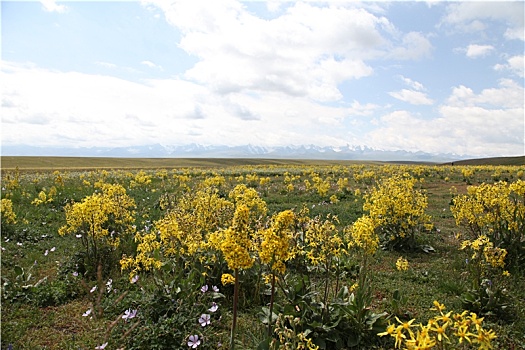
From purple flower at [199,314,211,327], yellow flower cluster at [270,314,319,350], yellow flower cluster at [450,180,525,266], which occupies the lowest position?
purple flower at [199,314,211,327]

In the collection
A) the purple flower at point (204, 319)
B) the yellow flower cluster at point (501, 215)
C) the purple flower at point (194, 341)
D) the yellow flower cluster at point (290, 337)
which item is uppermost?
the yellow flower cluster at point (501, 215)

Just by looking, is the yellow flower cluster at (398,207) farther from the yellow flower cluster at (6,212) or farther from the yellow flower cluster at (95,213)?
the yellow flower cluster at (6,212)

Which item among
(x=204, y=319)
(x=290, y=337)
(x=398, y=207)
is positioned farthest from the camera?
(x=398, y=207)

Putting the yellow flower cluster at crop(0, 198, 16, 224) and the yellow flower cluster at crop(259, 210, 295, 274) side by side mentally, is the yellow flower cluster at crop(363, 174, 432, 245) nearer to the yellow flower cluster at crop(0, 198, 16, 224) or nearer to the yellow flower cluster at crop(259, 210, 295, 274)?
the yellow flower cluster at crop(259, 210, 295, 274)

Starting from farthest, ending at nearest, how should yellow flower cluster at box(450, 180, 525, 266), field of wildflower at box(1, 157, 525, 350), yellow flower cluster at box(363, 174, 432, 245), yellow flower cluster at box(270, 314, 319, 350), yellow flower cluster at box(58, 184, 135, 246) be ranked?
yellow flower cluster at box(363, 174, 432, 245), yellow flower cluster at box(450, 180, 525, 266), yellow flower cluster at box(58, 184, 135, 246), field of wildflower at box(1, 157, 525, 350), yellow flower cluster at box(270, 314, 319, 350)

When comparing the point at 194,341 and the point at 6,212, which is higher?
the point at 6,212

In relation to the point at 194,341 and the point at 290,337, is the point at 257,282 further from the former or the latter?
the point at 290,337

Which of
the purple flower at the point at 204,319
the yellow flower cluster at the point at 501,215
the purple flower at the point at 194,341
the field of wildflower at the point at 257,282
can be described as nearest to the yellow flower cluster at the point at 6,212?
the field of wildflower at the point at 257,282

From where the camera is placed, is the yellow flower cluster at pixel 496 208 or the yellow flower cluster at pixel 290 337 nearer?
the yellow flower cluster at pixel 290 337

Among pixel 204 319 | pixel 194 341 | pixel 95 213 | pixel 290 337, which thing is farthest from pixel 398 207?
pixel 95 213

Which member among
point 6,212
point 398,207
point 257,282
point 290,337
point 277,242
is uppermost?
A: point 277,242

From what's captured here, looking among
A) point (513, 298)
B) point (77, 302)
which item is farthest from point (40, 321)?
point (513, 298)

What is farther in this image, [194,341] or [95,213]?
[95,213]

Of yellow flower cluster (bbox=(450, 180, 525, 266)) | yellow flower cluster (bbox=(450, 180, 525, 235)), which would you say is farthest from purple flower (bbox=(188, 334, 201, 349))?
yellow flower cluster (bbox=(450, 180, 525, 235))
